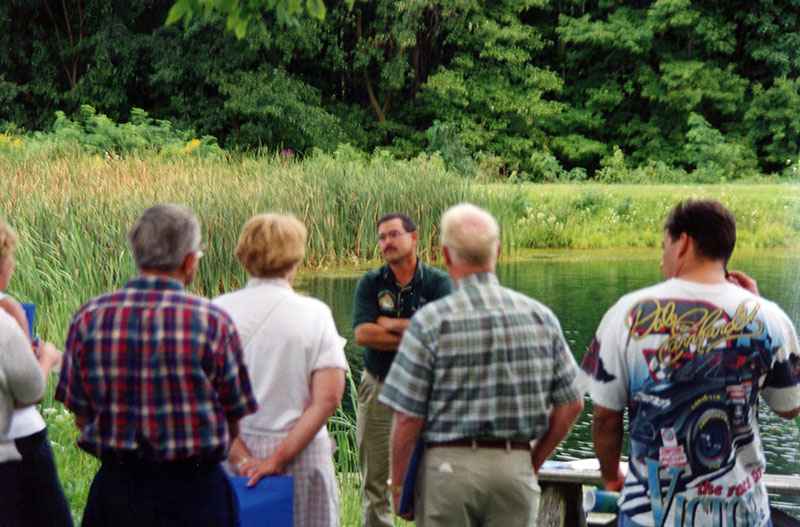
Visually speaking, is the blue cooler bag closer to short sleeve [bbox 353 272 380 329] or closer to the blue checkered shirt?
the blue checkered shirt

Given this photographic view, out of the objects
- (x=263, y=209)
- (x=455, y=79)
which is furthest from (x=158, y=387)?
(x=455, y=79)

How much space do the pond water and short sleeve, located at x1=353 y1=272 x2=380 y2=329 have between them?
287 cm

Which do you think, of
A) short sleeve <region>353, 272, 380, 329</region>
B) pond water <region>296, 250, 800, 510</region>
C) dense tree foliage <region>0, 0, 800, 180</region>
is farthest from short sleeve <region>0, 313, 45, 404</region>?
dense tree foliage <region>0, 0, 800, 180</region>

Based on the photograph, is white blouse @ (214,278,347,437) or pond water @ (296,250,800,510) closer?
white blouse @ (214,278,347,437)

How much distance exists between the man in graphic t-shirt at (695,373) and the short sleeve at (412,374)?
0.41 meters

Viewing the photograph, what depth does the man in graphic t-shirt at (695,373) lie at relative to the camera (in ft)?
7.86

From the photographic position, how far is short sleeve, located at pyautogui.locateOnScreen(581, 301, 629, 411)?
8.00 ft

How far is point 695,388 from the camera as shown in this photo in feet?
7.88

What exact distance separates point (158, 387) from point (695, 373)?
116cm

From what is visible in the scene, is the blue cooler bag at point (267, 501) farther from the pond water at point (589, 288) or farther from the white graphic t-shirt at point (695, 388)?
the pond water at point (589, 288)

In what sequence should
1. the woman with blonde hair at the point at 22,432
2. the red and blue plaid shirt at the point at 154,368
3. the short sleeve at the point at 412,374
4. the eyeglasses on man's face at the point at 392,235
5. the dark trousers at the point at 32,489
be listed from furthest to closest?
the eyeglasses on man's face at the point at 392,235
the dark trousers at the point at 32,489
the woman with blonde hair at the point at 22,432
the short sleeve at the point at 412,374
the red and blue plaid shirt at the point at 154,368

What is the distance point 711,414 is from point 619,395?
20 cm

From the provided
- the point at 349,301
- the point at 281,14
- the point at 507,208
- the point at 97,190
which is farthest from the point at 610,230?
the point at 281,14

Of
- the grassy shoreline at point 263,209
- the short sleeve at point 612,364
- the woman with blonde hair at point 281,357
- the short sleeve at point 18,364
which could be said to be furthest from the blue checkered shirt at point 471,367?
the grassy shoreline at point 263,209
